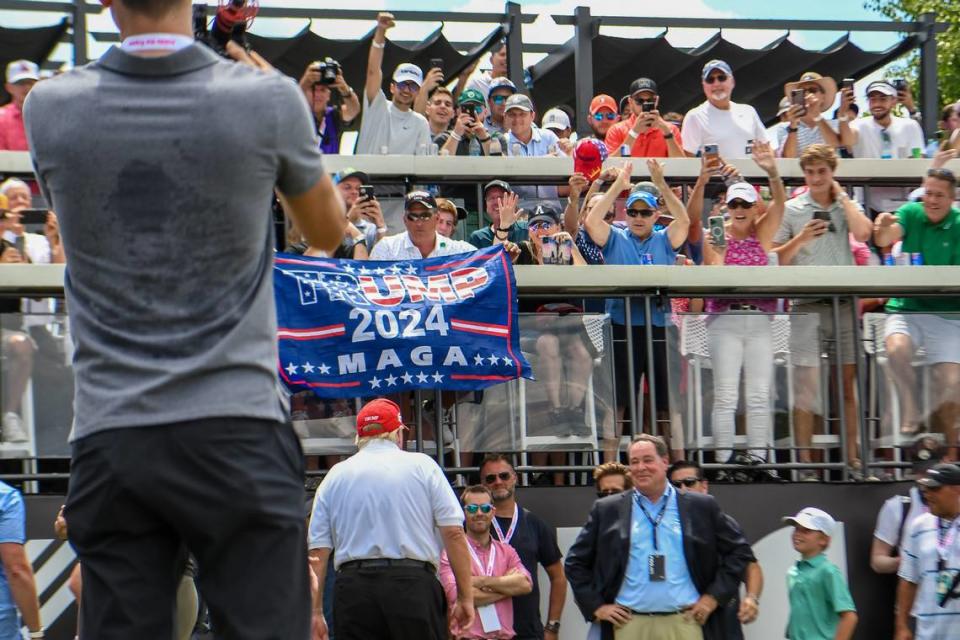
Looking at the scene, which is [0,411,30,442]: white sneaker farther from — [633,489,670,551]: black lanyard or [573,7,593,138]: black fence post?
[573,7,593,138]: black fence post

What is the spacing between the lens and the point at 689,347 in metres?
10.5

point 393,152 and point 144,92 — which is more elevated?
point 393,152

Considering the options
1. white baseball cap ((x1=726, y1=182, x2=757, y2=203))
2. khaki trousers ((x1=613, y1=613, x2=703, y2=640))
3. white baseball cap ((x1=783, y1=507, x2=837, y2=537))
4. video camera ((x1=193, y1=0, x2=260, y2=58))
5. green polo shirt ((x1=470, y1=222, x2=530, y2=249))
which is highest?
video camera ((x1=193, y1=0, x2=260, y2=58))

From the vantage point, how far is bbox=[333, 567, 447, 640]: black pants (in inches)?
316

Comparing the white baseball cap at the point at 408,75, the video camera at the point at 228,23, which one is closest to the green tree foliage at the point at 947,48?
the white baseball cap at the point at 408,75

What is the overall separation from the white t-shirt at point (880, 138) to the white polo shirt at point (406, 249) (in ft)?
16.1

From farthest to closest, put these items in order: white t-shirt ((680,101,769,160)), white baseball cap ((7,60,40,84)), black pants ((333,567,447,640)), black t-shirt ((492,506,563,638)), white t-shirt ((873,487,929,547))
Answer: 1. white t-shirt ((680,101,769,160))
2. white baseball cap ((7,60,40,84))
3. white t-shirt ((873,487,929,547))
4. black t-shirt ((492,506,563,638))
5. black pants ((333,567,447,640))

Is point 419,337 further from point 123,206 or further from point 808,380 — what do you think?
point 123,206

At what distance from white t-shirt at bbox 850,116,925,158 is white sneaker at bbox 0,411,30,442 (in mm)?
7898

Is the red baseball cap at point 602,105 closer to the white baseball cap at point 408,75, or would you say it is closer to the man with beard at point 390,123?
the white baseball cap at point 408,75

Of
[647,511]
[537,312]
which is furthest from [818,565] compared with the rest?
[537,312]

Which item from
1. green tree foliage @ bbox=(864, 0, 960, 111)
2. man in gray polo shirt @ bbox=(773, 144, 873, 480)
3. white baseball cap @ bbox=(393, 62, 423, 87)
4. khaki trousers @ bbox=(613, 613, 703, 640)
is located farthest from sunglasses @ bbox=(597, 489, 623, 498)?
green tree foliage @ bbox=(864, 0, 960, 111)

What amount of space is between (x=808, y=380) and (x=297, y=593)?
26.8ft

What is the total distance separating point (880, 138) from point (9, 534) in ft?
29.3
